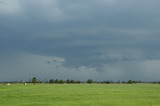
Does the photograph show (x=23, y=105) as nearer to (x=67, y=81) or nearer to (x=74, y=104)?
(x=74, y=104)

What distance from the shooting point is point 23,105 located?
31.5 meters

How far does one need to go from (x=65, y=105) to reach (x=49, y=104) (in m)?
1.94

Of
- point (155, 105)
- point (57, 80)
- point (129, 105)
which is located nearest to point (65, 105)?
point (129, 105)

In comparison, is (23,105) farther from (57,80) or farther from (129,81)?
(129,81)

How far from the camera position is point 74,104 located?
32.1 m

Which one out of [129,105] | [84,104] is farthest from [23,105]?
[129,105]

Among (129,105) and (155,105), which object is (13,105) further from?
(155,105)

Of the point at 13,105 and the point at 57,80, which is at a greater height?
the point at 57,80

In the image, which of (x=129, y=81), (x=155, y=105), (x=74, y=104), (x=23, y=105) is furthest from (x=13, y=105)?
(x=129, y=81)

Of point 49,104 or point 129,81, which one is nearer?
point 49,104

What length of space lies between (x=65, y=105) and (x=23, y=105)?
14.0 ft

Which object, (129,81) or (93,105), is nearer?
(93,105)

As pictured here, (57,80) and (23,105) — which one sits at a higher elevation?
(57,80)

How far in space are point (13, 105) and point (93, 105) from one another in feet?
26.4
